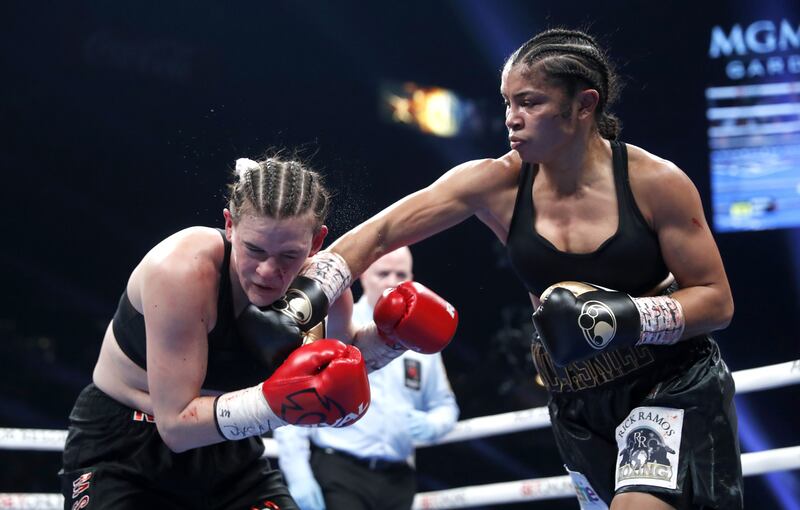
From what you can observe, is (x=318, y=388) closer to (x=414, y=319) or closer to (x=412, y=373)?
(x=414, y=319)

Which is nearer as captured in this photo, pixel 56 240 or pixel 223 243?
pixel 223 243

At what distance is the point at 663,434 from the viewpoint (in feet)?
6.26

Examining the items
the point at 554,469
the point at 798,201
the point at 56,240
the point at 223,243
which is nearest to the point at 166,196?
the point at 56,240

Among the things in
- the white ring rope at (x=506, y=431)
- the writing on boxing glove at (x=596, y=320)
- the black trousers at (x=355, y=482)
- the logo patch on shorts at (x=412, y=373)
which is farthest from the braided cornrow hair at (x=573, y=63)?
the black trousers at (x=355, y=482)

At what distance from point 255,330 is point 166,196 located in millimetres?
3917

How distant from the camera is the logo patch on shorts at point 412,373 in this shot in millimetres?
3357

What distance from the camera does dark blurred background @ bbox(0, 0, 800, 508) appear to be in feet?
16.6

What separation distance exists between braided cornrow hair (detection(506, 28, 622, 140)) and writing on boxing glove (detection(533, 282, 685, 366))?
43 cm

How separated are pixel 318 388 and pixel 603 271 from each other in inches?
26.2

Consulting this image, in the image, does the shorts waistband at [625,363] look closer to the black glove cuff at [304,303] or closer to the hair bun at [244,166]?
the black glove cuff at [304,303]

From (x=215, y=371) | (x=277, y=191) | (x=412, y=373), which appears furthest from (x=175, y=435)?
(x=412, y=373)

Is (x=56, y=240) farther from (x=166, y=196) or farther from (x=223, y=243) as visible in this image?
(x=223, y=243)

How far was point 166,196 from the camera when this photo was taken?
5.59 metres

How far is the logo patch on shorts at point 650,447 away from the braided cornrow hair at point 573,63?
64 centimetres
